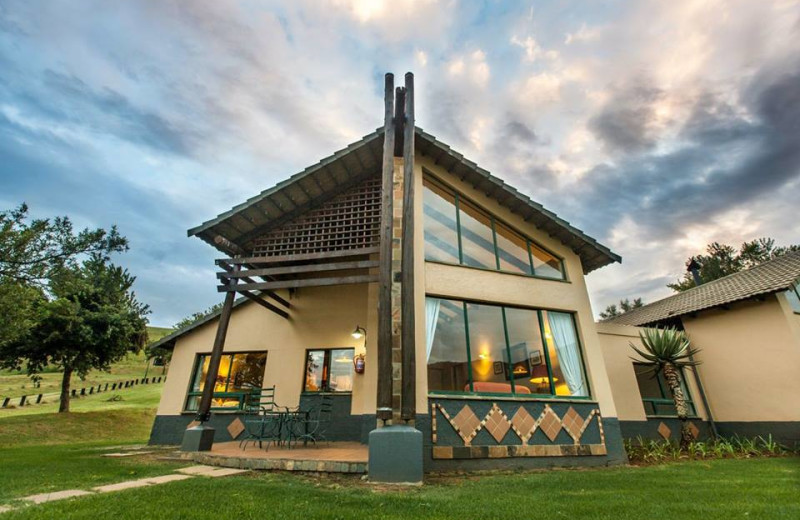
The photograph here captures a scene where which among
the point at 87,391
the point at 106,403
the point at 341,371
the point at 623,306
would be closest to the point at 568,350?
the point at 341,371

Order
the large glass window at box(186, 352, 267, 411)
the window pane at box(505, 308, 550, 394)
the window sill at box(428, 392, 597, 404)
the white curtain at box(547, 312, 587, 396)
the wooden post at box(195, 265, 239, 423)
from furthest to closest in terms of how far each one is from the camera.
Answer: the large glass window at box(186, 352, 267, 411), the white curtain at box(547, 312, 587, 396), the window pane at box(505, 308, 550, 394), the wooden post at box(195, 265, 239, 423), the window sill at box(428, 392, 597, 404)

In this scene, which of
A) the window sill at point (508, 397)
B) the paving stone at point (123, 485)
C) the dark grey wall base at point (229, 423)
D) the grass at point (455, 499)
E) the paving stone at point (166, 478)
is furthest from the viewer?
the dark grey wall base at point (229, 423)

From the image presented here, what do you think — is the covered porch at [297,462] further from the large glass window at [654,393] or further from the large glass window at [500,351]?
the large glass window at [654,393]

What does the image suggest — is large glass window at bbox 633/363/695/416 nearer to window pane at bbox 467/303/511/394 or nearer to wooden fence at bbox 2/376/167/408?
window pane at bbox 467/303/511/394

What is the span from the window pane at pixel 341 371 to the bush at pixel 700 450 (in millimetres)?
6675

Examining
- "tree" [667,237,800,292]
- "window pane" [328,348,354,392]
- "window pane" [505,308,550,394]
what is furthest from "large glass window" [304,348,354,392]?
"tree" [667,237,800,292]

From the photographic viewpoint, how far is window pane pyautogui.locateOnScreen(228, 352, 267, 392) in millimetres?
9281

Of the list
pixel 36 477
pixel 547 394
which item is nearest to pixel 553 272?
pixel 547 394

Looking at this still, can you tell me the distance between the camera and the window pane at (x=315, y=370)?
8.82 m

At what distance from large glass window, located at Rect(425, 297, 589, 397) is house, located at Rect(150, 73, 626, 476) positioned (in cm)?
3

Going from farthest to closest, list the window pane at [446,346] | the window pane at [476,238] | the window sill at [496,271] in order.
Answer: the window pane at [476,238] < the window sill at [496,271] < the window pane at [446,346]

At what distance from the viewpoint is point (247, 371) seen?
31.1ft

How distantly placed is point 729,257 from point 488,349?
102 feet

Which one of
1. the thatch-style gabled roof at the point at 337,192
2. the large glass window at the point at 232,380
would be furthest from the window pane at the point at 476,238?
the large glass window at the point at 232,380
